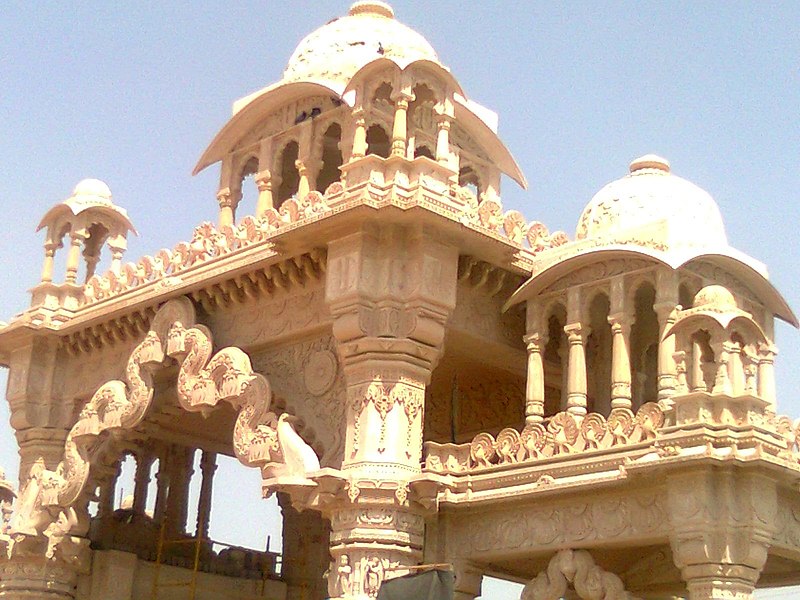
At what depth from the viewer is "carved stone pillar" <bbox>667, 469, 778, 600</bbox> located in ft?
46.0

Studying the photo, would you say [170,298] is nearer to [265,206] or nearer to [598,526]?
[265,206]

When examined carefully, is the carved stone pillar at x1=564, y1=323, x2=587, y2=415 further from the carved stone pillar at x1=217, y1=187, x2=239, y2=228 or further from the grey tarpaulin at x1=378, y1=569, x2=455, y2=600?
the carved stone pillar at x1=217, y1=187, x2=239, y2=228

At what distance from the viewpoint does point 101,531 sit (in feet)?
71.5

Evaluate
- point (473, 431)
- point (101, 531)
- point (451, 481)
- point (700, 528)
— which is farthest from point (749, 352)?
point (101, 531)

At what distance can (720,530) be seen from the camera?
46.1 feet

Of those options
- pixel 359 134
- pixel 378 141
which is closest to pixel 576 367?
pixel 359 134

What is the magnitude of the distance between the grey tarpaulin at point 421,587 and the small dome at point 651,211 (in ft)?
23.3

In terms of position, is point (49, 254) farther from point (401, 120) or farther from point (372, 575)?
point (372, 575)

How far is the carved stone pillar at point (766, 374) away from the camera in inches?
644

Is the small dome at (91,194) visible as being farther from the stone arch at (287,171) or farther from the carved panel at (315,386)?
the carved panel at (315,386)

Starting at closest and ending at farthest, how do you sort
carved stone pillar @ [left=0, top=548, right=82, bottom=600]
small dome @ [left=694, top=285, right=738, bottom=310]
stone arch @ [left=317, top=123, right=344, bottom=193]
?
small dome @ [left=694, top=285, right=738, bottom=310] → carved stone pillar @ [left=0, top=548, right=82, bottom=600] → stone arch @ [left=317, top=123, right=344, bottom=193]

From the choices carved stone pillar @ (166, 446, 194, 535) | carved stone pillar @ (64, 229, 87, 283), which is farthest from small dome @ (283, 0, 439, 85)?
carved stone pillar @ (166, 446, 194, 535)

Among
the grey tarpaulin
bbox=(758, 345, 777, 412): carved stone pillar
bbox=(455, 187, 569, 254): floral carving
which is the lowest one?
the grey tarpaulin

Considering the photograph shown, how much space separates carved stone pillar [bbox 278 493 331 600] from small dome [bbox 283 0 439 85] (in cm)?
737
